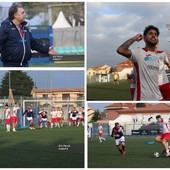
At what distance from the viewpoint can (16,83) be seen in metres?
13.3

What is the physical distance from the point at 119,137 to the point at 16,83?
1.56m

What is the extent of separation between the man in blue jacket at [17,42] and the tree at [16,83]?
→ 0.13 metres

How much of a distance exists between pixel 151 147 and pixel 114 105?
2.51 feet

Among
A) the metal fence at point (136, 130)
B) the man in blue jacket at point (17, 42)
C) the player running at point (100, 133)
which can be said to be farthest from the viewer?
the metal fence at point (136, 130)

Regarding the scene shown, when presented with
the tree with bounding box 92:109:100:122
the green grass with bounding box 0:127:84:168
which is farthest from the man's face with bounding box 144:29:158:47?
the green grass with bounding box 0:127:84:168

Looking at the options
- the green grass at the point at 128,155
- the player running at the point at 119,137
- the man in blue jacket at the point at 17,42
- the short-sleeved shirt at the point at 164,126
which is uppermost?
the man in blue jacket at the point at 17,42

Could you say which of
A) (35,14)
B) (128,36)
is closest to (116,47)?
(128,36)

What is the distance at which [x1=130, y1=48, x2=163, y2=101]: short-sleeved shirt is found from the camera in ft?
43.5

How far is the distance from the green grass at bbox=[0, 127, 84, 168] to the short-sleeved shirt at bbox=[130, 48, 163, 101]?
0.94m

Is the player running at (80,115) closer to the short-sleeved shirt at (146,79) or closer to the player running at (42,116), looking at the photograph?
the player running at (42,116)

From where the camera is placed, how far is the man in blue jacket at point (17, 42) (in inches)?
520

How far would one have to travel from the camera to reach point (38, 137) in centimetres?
1326

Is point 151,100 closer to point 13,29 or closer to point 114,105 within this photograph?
point 114,105

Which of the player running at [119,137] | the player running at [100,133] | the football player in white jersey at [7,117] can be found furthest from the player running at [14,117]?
the player running at [119,137]
